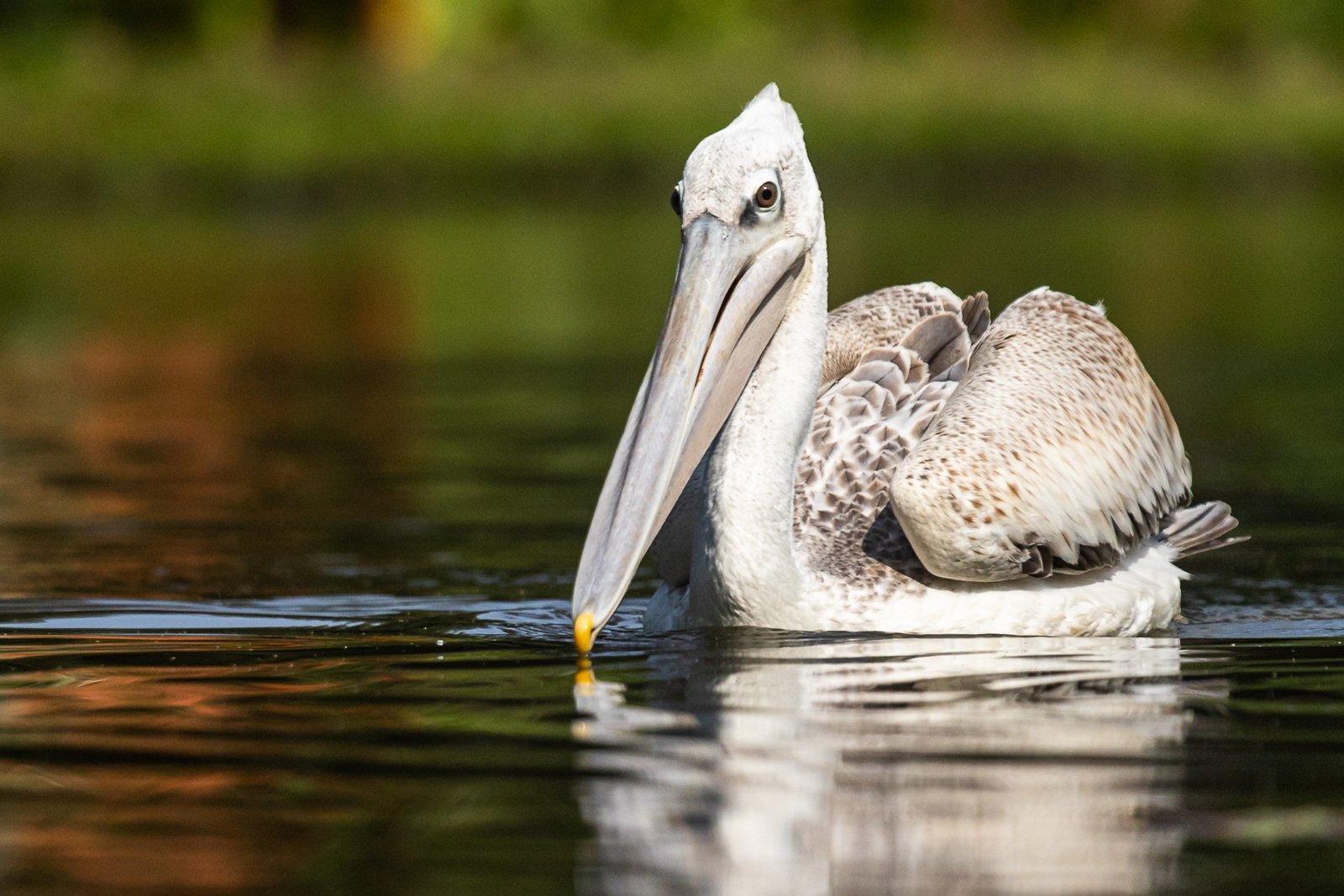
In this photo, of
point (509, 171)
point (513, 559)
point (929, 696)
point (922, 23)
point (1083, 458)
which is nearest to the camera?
point (929, 696)

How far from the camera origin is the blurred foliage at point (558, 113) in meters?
28.7

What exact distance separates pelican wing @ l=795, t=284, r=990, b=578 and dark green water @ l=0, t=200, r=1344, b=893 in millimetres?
354

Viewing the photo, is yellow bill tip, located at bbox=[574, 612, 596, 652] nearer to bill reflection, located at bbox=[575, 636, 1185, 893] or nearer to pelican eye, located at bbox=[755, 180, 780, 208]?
bill reflection, located at bbox=[575, 636, 1185, 893]

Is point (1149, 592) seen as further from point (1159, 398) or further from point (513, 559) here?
point (513, 559)

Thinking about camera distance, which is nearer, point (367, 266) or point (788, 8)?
point (367, 266)

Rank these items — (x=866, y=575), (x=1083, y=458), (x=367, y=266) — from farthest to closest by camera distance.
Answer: (x=367, y=266)
(x=1083, y=458)
(x=866, y=575)

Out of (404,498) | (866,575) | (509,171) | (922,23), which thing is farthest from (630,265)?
(922,23)

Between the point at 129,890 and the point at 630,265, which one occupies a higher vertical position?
the point at 630,265

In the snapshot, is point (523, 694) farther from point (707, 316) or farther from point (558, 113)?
point (558, 113)

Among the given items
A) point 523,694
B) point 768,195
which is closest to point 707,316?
point 768,195

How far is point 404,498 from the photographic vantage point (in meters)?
8.39

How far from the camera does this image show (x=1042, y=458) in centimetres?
578

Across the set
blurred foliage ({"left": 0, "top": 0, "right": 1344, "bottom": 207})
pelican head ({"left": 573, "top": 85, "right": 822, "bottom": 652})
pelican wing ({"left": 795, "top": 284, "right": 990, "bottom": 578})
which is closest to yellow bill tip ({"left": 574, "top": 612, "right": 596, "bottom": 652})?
pelican head ({"left": 573, "top": 85, "right": 822, "bottom": 652})

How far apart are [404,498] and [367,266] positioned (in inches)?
485
